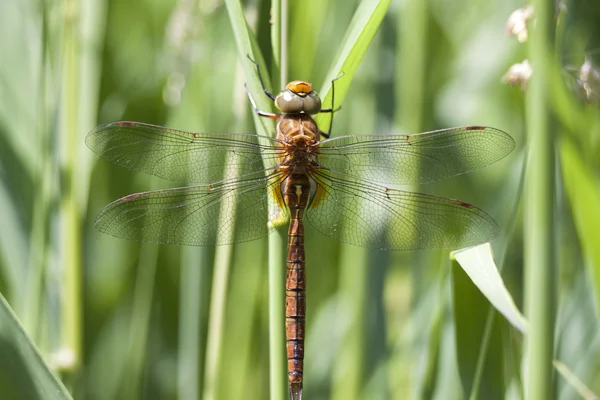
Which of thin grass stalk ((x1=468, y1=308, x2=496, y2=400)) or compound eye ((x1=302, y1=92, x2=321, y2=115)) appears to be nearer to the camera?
thin grass stalk ((x1=468, y1=308, x2=496, y2=400))

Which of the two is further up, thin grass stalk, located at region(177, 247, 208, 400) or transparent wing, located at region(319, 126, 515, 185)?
transparent wing, located at region(319, 126, 515, 185)

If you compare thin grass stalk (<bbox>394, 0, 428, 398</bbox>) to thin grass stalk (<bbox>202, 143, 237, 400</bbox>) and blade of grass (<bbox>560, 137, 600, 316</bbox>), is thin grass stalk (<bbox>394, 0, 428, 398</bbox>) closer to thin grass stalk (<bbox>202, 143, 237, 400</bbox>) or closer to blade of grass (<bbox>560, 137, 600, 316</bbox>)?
thin grass stalk (<bbox>202, 143, 237, 400</bbox>)

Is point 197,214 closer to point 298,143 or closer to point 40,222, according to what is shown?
point 298,143

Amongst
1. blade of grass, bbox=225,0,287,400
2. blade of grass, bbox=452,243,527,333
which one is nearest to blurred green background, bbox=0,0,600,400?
blade of grass, bbox=452,243,527,333

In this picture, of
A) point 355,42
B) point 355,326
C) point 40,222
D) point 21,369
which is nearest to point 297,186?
point 355,326

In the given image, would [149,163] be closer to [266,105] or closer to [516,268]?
[266,105]

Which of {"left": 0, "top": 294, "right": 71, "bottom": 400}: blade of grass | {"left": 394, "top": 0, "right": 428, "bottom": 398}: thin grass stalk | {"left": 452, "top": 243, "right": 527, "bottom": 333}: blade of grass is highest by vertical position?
{"left": 394, "top": 0, "right": 428, "bottom": 398}: thin grass stalk

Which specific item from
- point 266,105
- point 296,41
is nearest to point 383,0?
point 266,105
